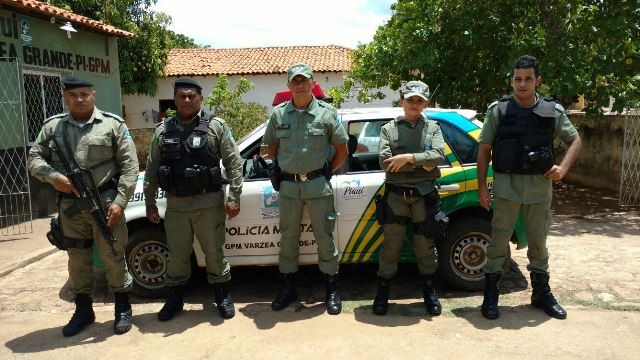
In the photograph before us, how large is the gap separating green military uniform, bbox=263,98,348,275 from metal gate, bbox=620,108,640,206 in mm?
6685

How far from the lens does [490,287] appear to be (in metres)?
4.04

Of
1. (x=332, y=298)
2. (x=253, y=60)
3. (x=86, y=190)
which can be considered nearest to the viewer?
(x=86, y=190)

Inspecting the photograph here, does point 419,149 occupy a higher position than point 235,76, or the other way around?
point 235,76

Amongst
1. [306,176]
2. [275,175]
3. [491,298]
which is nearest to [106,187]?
[275,175]

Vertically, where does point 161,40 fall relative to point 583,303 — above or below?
above

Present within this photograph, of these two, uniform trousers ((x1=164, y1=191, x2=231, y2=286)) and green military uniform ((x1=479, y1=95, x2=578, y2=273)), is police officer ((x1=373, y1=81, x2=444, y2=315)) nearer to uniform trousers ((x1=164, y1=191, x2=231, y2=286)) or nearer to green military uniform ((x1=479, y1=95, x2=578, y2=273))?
green military uniform ((x1=479, y1=95, x2=578, y2=273))

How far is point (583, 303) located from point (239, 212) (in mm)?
2925

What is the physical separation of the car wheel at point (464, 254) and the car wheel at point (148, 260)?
95.2 inches

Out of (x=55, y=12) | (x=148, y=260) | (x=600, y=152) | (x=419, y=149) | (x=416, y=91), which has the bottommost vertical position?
(x=148, y=260)

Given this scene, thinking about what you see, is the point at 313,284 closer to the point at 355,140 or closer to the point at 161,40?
the point at 355,140

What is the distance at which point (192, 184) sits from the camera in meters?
3.86

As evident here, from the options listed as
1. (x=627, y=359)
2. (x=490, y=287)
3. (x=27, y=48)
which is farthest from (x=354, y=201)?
(x=27, y=48)

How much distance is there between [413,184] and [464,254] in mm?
969

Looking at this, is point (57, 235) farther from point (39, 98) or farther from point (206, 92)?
A: point (206, 92)
